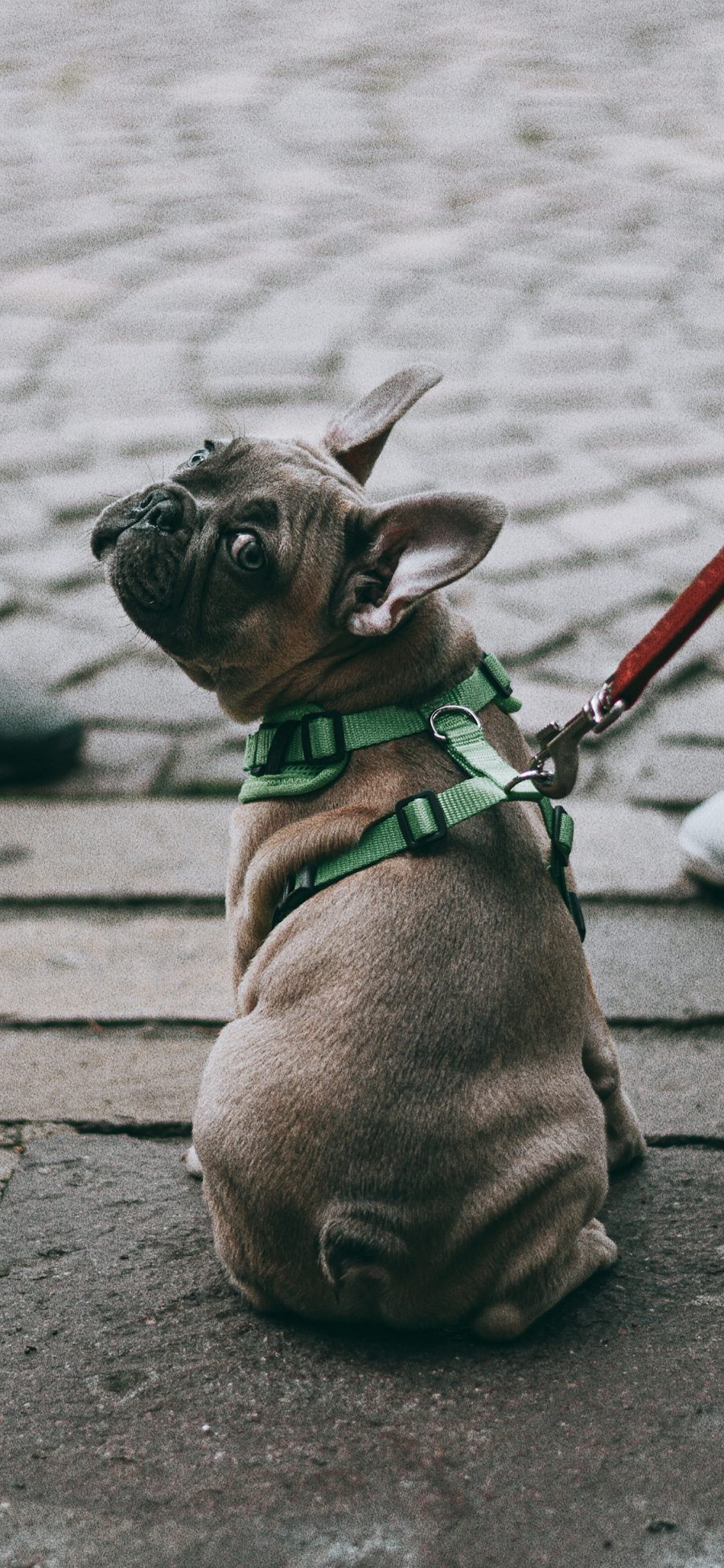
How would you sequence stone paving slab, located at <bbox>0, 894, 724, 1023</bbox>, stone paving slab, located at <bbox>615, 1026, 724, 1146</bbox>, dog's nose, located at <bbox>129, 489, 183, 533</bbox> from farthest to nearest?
stone paving slab, located at <bbox>0, 894, 724, 1023</bbox> < stone paving slab, located at <bbox>615, 1026, 724, 1146</bbox> < dog's nose, located at <bbox>129, 489, 183, 533</bbox>

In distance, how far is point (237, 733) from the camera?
5320 mm

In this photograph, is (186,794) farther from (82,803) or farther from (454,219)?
(454,219)

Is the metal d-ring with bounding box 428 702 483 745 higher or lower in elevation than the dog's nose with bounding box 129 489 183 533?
lower

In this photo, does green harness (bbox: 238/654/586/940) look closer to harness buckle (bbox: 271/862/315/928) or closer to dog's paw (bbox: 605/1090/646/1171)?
harness buckle (bbox: 271/862/315/928)

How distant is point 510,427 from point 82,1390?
5.67 meters

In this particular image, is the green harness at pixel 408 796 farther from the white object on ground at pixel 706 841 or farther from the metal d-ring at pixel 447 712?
the white object on ground at pixel 706 841

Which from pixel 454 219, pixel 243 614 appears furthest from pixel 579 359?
pixel 243 614

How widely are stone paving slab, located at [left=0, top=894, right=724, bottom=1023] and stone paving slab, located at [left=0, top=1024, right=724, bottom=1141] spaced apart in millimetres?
69

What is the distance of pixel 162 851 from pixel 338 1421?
7.71 feet

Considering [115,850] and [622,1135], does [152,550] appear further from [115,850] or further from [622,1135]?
[115,850]

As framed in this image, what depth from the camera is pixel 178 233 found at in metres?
10.1

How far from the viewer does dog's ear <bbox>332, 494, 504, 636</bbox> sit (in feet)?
8.75

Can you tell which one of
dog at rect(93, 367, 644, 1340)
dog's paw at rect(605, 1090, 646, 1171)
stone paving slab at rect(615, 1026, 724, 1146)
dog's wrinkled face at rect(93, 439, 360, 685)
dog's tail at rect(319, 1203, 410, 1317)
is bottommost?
stone paving slab at rect(615, 1026, 724, 1146)

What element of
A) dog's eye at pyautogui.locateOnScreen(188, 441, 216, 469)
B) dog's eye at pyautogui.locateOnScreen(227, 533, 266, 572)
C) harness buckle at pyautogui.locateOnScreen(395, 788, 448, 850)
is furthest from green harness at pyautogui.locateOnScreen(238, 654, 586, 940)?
dog's eye at pyautogui.locateOnScreen(188, 441, 216, 469)
